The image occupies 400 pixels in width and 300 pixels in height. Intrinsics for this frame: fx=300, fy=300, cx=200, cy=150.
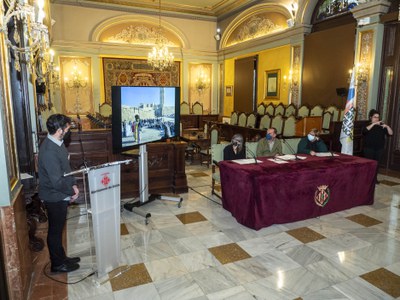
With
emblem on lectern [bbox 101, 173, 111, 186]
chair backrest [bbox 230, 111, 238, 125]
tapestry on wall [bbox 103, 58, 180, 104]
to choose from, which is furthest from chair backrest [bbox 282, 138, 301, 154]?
tapestry on wall [bbox 103, 58, 180, 104]

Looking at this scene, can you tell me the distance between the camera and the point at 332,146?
22.5ft

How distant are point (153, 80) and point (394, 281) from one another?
1121 cm

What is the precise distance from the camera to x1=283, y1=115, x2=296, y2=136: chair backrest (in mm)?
7465

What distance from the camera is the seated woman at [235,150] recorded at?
461 centimetres

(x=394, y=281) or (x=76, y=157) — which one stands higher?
(x=76, y=157)

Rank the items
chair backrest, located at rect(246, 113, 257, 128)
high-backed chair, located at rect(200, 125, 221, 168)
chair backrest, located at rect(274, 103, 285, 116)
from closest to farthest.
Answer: high-backed chair, located at rect(200, 125, 221, 168), chair backrest, located at rect(246, 113, 257, 128), chair backrest, located at rect(274, 103, 285, 116)

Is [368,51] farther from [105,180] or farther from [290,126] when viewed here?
[105,180]

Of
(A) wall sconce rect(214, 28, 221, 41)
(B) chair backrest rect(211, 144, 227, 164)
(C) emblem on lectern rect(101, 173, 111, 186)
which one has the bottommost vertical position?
(B) chair backrest rect(211, 144, 227, 164)

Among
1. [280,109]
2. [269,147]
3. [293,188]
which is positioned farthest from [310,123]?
[293,188]

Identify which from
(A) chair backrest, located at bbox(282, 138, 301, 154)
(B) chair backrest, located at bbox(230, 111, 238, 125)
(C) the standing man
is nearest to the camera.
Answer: (C) the standing man

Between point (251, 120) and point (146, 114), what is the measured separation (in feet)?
18.9

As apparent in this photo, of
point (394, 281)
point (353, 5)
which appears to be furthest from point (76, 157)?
point (353, 5)

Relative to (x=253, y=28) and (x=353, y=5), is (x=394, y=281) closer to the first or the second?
(x=353, y=5)

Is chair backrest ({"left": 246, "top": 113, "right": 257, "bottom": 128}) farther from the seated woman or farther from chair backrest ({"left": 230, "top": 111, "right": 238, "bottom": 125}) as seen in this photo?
the seated woman
